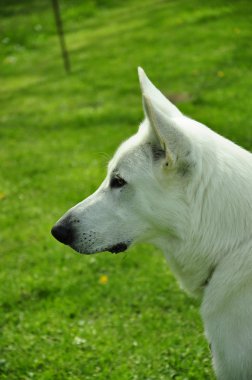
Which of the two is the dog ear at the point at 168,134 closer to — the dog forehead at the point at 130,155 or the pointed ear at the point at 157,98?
the dog forehead at the point at 130,155

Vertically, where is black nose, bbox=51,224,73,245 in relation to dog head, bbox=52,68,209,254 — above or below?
below

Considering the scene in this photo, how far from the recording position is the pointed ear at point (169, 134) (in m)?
2.68

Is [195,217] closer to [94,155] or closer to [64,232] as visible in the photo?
[64,232]

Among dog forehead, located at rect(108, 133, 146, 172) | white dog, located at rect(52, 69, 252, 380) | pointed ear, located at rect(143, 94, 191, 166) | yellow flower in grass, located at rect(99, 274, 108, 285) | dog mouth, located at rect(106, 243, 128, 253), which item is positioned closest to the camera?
pointed ear, located at rect(143, 94, 191, 166)

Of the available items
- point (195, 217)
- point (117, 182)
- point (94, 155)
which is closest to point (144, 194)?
point (117, 182)

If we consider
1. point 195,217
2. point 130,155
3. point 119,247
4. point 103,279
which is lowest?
point 103,279

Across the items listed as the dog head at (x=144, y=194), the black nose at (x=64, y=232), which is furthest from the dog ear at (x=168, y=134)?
the black nose at (x=64, y=232)

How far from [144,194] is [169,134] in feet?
1.62

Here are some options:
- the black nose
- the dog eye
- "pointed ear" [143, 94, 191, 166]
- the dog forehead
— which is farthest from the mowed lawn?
"pointed ear" [143, 94, 191, 166]

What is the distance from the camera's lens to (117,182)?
3256 millimetres

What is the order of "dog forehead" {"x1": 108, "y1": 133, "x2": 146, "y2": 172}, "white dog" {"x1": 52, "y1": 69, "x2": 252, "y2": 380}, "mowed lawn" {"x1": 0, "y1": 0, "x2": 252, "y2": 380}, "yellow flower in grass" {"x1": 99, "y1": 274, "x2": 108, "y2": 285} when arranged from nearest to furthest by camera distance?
"white dog" {"x1": 52, "y1": 69, "x2": 252, "y2": 380} → "dog forehead" {"x1": 108, "y1": 133, "x2": 146, "y2": 172} → "mowed lawn" {"x1": 0, "y1": 0, "x2": 252, "y2": 380} → "yellow flower in grass" {"x1": 99, "y1": 274, "x2": 108, "y2": 285}

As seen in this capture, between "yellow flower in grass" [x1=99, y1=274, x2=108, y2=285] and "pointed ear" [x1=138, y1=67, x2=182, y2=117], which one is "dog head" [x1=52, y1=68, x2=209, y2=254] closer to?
"pointed ear" [x1=138, y1=67, x2=182, y2=117]

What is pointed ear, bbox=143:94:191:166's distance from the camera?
2.68m

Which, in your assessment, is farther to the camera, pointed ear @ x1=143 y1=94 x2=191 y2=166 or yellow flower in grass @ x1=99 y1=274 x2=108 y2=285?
yellow flower in grass @ x1=99 y1=274 x2=108 y2=285
